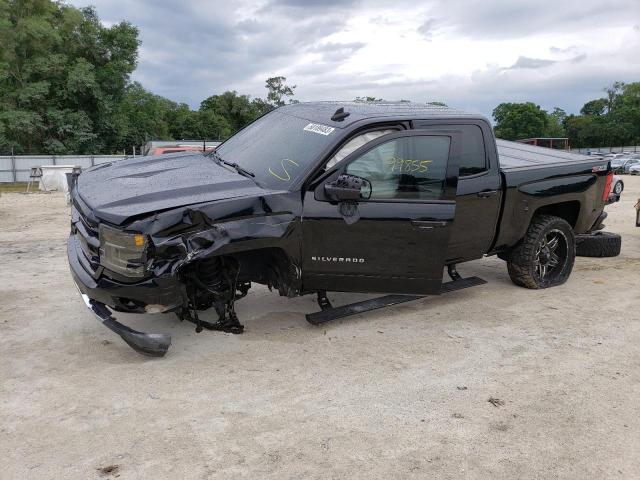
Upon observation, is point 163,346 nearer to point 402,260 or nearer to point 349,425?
point 349,425

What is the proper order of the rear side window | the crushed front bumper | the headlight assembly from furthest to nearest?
the rear side window < the crushed front bumper < the headlight assembly

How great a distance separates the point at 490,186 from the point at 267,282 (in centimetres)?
232

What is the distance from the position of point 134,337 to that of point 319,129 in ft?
7.42

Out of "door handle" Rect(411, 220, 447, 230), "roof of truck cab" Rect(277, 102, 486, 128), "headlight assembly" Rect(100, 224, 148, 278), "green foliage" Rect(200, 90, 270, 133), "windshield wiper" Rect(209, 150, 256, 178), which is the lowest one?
"headlight assembly" Rect(100, 224, 148, 278)

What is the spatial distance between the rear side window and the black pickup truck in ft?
0.05

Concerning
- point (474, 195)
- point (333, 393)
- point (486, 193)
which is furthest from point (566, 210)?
point (333, 393)


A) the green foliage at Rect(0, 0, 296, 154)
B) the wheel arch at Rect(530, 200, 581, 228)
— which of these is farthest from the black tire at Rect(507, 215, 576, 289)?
the green foliage at Rect(0, 0, 296, 154)

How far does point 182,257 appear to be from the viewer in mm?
3873

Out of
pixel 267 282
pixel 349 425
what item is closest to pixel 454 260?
pixel 267 282

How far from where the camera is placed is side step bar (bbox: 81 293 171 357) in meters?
4.05

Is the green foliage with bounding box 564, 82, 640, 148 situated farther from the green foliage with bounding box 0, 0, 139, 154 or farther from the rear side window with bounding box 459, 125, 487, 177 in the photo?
the rear side window with bounding box 459, 125, 487, 177

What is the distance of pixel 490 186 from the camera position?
530cm

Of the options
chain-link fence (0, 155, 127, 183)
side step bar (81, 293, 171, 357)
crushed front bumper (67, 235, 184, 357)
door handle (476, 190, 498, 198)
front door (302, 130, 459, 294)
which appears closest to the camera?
crushed front bumper (67, 235, 184, 357)

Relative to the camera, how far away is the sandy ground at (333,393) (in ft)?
9.99
